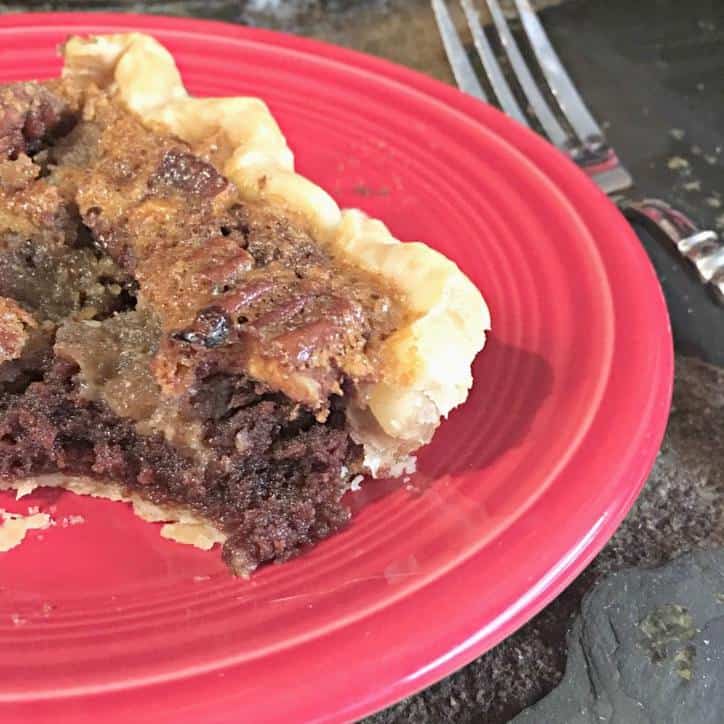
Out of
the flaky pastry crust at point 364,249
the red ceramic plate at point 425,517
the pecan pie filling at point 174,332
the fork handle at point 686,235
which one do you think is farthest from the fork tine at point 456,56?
the pecan pie filling at point 174,332

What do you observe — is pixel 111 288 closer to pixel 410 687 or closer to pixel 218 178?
pixel 218 178

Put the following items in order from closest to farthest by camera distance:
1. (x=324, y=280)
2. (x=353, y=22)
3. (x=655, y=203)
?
(x=324, y=280) → (x=655, y=203) → (x=353, y=22)

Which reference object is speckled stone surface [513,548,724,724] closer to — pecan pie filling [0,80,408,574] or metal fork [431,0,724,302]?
pecan pie filling [0,80,408,574]

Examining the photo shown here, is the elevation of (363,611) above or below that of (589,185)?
below

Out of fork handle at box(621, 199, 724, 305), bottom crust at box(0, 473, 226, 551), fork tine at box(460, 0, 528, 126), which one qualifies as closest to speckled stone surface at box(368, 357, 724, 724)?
fork handle at box(621, 199, 724, 305)

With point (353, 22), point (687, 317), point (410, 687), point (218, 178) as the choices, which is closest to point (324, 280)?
point (218, 178)

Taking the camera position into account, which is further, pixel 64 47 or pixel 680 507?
pixel 64 47

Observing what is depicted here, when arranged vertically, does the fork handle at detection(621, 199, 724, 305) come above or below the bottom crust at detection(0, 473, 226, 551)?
above

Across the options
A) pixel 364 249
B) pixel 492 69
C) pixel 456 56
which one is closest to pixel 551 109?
pixel 492 69
